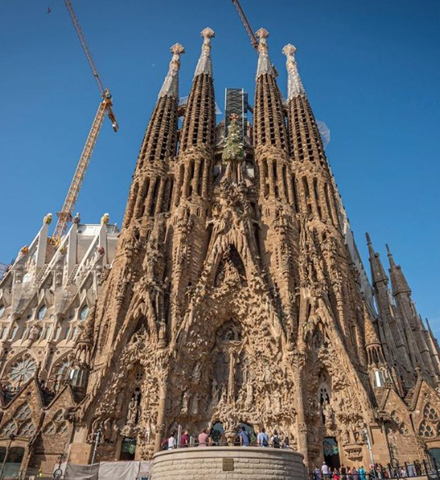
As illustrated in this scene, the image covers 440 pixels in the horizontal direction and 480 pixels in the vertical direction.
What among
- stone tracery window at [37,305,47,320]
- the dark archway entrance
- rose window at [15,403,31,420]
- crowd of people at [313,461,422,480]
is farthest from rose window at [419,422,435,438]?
stone tracery window at [37,305,47,320]

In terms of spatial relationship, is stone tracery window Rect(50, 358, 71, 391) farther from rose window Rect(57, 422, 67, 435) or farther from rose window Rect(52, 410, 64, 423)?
rose window Rect(57, 422, 67, 435)

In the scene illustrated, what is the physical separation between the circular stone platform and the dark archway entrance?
22.0ft

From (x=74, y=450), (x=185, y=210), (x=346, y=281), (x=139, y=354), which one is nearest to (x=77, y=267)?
(x=185, y=210)

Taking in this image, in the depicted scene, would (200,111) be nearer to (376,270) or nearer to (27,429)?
(376,270)

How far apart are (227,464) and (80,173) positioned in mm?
49595

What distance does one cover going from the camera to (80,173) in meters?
55.3

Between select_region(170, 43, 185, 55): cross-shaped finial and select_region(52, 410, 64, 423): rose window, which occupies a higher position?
select_region(170, 43, 185, 55): cross-shaped finial

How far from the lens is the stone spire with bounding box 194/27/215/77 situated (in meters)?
37.8

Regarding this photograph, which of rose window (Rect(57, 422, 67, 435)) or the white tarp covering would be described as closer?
the white tarp covering

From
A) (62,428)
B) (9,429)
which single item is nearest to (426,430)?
(62,428)

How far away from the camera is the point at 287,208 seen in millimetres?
26469

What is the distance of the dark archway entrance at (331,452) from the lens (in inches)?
730

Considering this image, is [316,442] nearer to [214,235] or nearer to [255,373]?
[255,373]

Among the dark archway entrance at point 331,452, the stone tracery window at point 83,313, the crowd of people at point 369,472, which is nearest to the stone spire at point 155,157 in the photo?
the stone tracery window at point 83,313
